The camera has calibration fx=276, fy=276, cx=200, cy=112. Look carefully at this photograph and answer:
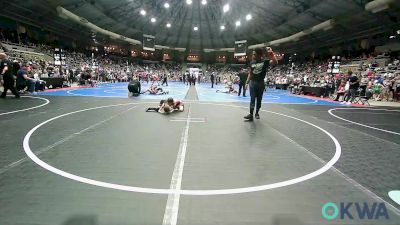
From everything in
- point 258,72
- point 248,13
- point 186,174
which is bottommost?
point 186,174

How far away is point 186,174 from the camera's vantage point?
376 cm

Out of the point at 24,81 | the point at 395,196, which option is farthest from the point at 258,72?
the point at 24,81

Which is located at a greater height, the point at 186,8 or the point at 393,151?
the point at 186,8

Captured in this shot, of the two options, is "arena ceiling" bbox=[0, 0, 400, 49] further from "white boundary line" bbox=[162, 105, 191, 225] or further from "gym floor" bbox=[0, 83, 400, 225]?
"white boundary line" bbox=[162, 105, 191, 225]

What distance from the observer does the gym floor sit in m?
2.69

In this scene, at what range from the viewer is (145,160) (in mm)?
4324

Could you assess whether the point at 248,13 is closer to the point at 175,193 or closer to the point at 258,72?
the point at 258,72

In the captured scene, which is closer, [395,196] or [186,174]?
[395,196]

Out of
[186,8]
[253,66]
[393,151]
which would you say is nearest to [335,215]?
[393,151]

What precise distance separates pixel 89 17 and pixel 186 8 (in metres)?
16.2

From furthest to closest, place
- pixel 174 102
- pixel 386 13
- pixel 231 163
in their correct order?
pixel 386 13 → pixel 174 102 → pixel 231 163

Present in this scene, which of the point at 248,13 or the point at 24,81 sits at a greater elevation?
the point at 248,13

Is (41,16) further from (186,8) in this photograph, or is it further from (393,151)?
(393,151)

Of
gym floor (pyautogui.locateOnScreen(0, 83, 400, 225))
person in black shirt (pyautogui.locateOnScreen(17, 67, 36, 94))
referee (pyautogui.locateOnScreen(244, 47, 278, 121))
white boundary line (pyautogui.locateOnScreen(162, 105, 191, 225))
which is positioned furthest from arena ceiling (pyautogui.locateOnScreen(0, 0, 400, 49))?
white boundary line (pyautogui.locateOnScreen(162, 105, 191, 225))
